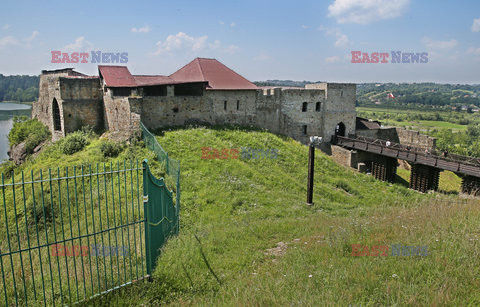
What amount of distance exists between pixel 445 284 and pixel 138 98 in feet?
51.2

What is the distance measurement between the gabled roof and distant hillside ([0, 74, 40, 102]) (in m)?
115

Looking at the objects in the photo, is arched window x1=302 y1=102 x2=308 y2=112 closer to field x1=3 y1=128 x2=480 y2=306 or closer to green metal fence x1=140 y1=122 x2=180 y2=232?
green metal fence x1=140 y1=122 x2=180 y2=232

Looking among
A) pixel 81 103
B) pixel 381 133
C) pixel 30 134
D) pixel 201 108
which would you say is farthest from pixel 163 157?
pixel 381 133

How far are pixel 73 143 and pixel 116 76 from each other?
15.5 feet

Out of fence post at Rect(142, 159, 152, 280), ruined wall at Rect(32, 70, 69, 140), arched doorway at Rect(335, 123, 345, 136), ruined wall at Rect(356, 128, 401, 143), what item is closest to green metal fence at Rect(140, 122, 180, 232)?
ruined wall at Rect(32, 70, 69, 140)

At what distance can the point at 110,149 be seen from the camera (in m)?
15.2

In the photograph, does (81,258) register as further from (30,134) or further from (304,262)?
(30,134)

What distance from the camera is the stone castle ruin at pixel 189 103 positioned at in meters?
18.2

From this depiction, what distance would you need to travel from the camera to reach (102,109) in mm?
19172

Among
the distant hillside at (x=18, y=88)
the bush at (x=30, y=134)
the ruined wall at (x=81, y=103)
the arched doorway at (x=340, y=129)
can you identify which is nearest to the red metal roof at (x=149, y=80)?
the ruined wall at (x=81, y=103)

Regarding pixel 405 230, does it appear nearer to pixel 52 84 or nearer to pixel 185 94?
pixel 185 94

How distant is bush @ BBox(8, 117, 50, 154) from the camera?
21875mm

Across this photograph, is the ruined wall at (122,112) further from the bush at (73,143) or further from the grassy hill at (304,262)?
the grassy hill at (304,262)

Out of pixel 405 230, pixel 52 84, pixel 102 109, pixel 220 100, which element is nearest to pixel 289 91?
pixel 220 100
